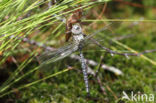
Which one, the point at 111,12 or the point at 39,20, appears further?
the point at 111,12

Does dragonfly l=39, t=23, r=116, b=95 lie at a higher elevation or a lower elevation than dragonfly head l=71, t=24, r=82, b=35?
lower

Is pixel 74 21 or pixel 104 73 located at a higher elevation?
pixel 74 21

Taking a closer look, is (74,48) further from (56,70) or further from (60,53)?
(56,70)

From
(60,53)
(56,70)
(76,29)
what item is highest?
(76,29)

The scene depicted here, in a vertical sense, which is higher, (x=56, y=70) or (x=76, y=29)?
(x=76, y=29)

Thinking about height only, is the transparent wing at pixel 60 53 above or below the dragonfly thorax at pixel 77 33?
below

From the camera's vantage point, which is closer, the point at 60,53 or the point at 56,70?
the point at 60,53

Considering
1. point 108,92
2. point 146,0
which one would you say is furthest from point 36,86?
point 146,0

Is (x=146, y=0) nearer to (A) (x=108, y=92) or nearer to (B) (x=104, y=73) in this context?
(B) (x=104, y=73)

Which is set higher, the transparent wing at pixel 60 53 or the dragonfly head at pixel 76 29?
the dragonfly head at pixel 76 29

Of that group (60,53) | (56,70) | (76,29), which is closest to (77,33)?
(76,29)

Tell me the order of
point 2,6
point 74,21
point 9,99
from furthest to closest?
point 9,99 → point 74,21 → point 2,6
